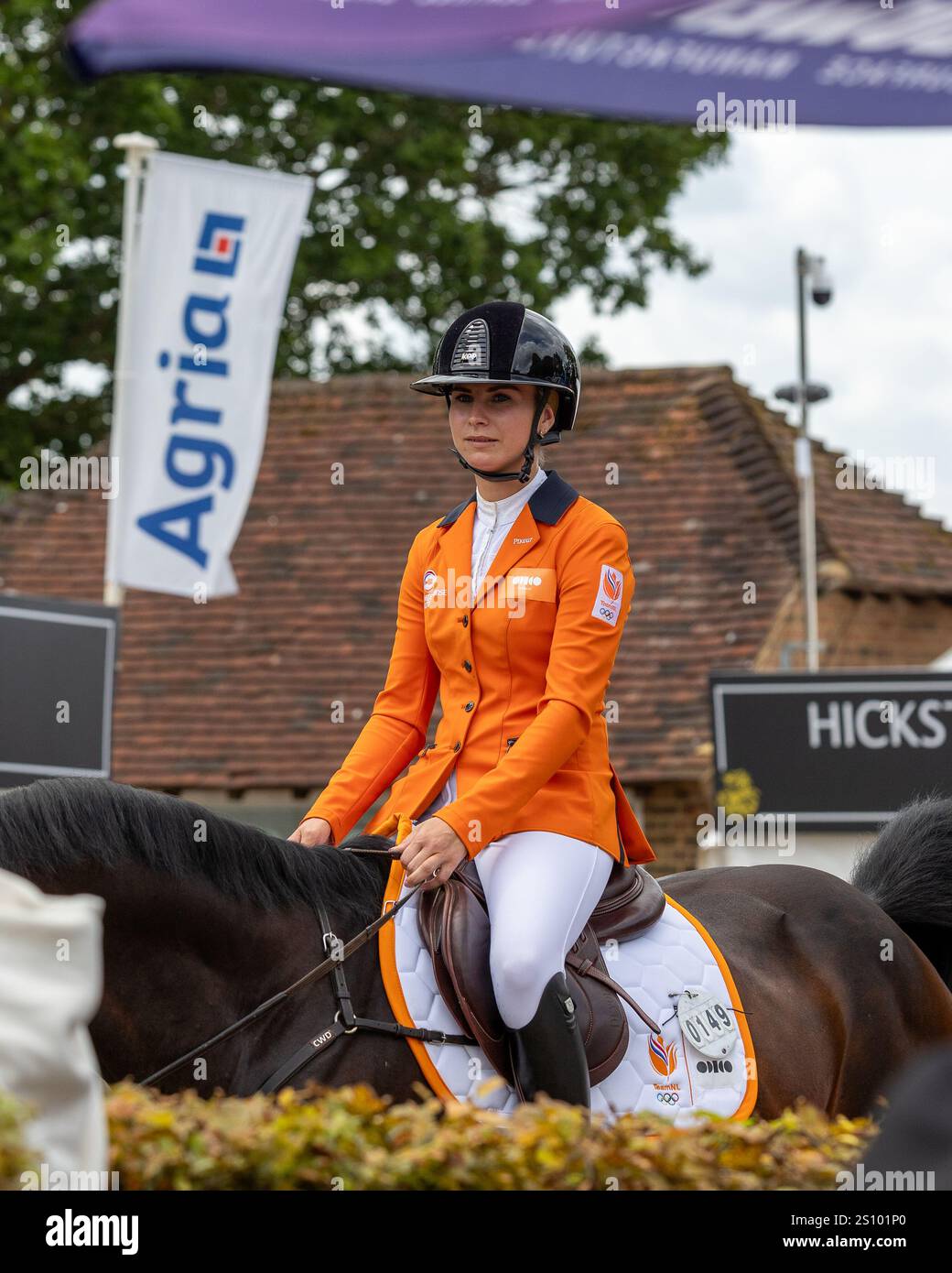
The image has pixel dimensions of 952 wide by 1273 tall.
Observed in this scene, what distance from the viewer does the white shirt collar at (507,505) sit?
15.7 feet

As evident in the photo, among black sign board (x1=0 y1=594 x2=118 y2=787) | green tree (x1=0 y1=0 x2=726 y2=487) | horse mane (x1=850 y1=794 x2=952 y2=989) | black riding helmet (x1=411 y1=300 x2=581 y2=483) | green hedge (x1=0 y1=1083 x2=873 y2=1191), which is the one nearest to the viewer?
green hedge (x1=0 y1=1083 x2=873 y2=1191)

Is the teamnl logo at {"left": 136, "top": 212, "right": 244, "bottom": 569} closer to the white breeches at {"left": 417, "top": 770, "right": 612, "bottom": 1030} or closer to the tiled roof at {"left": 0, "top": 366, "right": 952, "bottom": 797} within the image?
the tiled roof at {"left": 0, "top": 366, "right": 952, "bottom": 797}

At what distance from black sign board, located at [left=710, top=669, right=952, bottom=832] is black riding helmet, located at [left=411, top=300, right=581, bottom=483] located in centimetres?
558

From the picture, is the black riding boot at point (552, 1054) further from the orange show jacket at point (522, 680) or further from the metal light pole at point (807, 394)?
the metal light pole at point (807, 394)

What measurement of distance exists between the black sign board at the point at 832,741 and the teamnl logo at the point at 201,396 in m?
3.90

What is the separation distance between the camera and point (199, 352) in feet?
40.7

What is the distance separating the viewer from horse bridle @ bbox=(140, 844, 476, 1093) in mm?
4051

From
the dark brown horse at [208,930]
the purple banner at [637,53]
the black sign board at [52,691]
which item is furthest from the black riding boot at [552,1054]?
the black sign board at [52,691]

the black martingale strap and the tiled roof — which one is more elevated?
the tiled roof

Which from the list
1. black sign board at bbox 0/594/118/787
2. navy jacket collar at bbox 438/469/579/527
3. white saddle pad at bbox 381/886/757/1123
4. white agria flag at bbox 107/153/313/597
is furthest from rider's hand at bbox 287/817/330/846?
white agria flag at bbox 107/153/313/597

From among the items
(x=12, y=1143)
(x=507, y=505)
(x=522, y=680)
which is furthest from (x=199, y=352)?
(x=12, y=1143)

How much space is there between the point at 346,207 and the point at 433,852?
825 inches

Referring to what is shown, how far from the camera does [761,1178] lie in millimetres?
2883

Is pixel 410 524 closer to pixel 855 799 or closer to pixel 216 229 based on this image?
pixel 216 229
